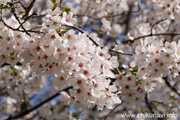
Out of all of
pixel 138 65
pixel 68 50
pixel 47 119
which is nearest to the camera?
pixel 68 50

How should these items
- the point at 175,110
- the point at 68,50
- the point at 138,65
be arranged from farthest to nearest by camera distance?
the point at 175,110
the point at 138,65
the point at 68,50

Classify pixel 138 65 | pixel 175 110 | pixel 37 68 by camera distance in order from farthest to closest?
1. pixel 175 110
2. pixel 138 65
3. pixel 37 68

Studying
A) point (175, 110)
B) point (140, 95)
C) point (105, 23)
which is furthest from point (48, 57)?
point (175, 110)

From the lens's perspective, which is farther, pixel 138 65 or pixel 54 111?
pixel 54 111

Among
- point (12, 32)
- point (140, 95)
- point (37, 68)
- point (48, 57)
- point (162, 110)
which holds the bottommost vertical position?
point (162, 110)

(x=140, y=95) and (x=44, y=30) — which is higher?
(x=44, y=30)

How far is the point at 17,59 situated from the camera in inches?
109

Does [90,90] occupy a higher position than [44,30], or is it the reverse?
[44,30]

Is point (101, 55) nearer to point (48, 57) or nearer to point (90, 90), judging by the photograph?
point (90, 90)

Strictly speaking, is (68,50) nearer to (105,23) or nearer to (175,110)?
(105,23)

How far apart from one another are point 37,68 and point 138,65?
148 cm

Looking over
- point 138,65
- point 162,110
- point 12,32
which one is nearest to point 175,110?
point 162,110

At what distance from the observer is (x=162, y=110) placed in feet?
15.9

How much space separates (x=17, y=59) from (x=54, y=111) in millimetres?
4169
